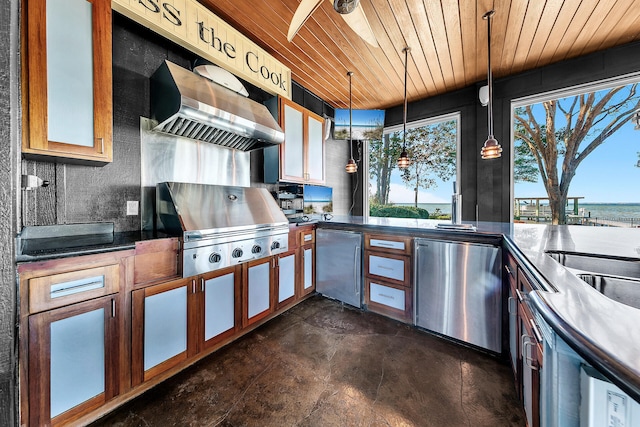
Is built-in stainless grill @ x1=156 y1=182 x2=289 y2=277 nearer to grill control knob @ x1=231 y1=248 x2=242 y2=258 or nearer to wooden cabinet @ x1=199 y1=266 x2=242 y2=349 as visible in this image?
grill control knob @ x1=231 y1=248 x2=242 y2=258

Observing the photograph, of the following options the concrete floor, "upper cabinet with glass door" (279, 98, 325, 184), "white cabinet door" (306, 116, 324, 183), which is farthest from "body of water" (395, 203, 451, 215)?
the concrete floor

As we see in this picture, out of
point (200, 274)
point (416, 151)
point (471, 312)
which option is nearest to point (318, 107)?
point (416, 151)

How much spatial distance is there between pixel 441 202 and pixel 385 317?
2.58 meters

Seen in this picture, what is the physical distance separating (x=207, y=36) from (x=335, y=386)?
2883 mm

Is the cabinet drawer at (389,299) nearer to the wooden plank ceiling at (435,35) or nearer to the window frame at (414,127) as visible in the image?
the window frame at (414,127)

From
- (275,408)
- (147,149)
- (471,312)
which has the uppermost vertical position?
(147,149)

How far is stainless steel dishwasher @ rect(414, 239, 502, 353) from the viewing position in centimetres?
176

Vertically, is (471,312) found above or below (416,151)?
below

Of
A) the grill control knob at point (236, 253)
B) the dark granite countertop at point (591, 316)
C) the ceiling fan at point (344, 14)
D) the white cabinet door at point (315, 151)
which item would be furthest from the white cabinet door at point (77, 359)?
the white cabinet door at point (315, 151)

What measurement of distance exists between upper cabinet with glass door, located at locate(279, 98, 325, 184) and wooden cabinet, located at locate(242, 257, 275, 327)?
1049mm

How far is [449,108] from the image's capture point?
344 cm

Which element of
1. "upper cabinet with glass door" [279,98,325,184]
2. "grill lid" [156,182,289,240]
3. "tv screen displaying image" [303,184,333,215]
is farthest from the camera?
"tv screen displaying image" [303,184,333,215]

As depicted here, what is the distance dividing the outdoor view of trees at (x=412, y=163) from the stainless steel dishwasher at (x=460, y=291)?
2332mm

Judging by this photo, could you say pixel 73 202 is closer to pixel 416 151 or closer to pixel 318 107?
pixel 318 107
